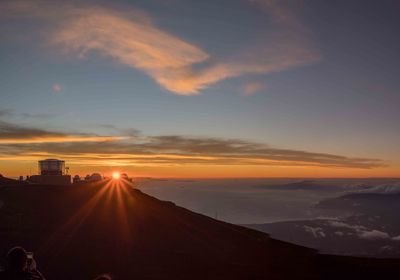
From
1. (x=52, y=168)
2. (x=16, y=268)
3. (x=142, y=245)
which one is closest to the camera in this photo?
(x=16, y=268)

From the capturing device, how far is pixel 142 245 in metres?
28.9

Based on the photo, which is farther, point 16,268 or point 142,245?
point 142,245

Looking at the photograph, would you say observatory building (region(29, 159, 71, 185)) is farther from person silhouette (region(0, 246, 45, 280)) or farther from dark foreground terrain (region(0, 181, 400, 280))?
person silhouette (region(0, 246, 45, 280))

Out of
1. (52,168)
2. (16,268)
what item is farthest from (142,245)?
(52,168)

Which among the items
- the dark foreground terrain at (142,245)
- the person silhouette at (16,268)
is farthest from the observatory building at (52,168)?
the person silhouette at (16,268)

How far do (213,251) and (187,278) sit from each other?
6.52 meters

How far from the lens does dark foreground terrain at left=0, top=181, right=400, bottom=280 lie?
23047 millimetres

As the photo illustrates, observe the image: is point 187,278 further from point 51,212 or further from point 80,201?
point 80,201

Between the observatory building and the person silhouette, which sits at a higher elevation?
the observatory building

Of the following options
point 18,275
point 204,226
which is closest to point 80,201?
point 204,226

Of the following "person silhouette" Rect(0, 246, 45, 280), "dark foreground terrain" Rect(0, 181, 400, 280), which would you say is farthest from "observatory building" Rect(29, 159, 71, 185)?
"person silhouette" Rect(0, 246, 45, 280)

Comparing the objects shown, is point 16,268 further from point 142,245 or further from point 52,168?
point 52,168

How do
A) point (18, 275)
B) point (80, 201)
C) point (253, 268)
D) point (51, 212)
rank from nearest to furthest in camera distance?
point (18, 275), point (253, 268), point (51, 212), point (80, 201)

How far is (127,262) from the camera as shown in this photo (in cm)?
2444
